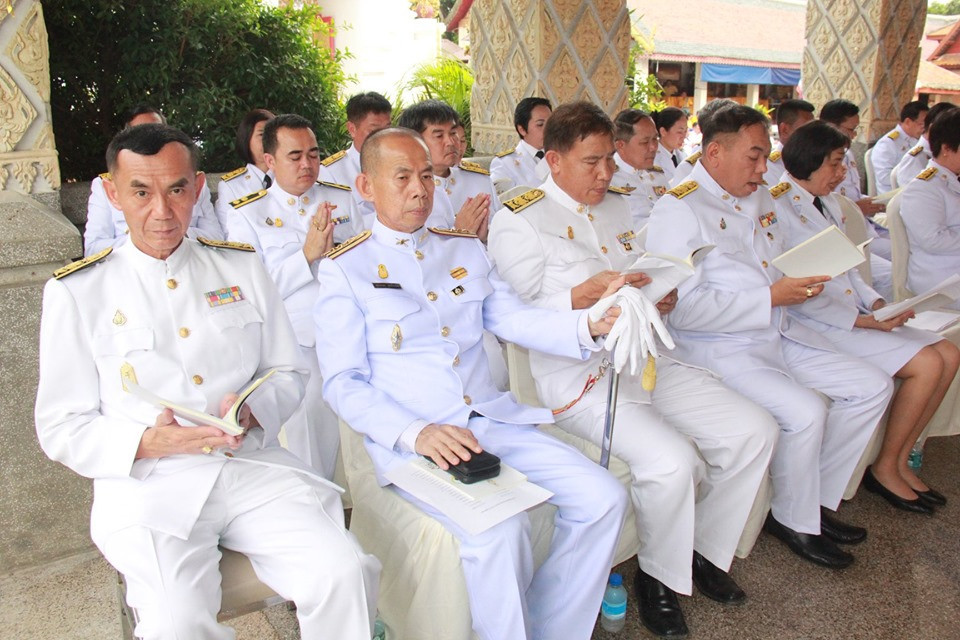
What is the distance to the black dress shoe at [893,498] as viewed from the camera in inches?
120

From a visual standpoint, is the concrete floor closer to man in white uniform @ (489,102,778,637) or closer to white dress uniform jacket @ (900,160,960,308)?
man in white uniform @ (489,102,778,637)

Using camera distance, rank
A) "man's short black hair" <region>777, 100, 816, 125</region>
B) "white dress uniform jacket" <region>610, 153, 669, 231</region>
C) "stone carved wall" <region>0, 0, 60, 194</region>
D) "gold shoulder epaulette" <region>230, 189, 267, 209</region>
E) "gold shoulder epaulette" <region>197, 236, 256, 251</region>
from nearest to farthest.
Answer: "gold shoulder epaulette" <region>197, 236, 256, 251</region>, "stone carved wall" <region>0, 0, 60, 194</region>, "gold shoulder epaulette" <region>230, 189, 267, 209</region>, "white dress uniform jacket" <region>610, 153, 669, 231</region>, "man's short black hair" <region>777, 100, 816, 125</region>

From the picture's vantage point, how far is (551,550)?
211 cm

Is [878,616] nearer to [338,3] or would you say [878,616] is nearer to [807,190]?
[807,190]

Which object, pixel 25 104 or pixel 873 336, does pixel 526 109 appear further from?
pixel 25 104

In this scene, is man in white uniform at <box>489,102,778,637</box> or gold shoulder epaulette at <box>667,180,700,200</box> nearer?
man in white uniform at <box>489,102,778,637</box>

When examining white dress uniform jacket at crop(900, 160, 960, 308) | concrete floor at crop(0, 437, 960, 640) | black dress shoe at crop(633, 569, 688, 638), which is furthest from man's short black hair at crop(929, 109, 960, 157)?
black dress shoe at crop(633, 569, 688, 638)

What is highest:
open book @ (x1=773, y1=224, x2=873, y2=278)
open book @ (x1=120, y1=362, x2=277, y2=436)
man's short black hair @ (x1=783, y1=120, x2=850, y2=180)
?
man's short black hair @ (x1=783, y1=120, x2=850, y2=180)

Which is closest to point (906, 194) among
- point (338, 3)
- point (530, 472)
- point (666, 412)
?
point (666, 412)

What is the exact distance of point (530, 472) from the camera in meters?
2.10

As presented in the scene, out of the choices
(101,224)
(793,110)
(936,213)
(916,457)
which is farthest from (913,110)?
(101,224)

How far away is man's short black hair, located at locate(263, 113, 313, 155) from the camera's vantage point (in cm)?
314

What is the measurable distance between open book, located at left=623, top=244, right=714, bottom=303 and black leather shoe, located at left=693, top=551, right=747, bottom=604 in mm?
942

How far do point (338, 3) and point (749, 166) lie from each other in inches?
443
